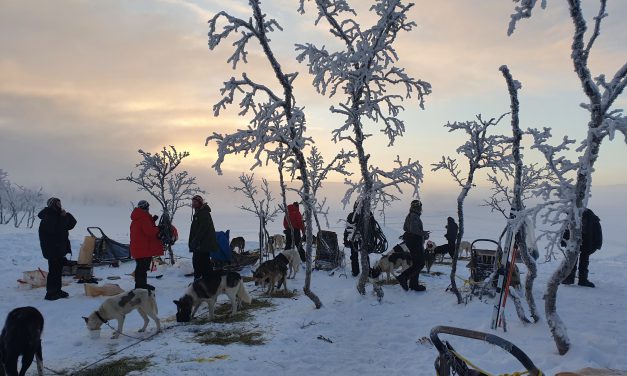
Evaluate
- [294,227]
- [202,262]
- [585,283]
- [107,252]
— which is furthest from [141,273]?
[585,283]

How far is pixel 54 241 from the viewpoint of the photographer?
9320 mm

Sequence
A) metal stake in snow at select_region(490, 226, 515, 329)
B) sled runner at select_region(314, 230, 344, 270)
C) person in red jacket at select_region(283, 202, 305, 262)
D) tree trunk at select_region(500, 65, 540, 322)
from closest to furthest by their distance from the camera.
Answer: tree trunk at select_region(500, 65, 540, 322)
metal stake in snow at select_region(490, 226, 515, 329)
sled runner at select_region(314, 230, 344, 270)
person in red jacket at select_region(283, 202, 305, 262)

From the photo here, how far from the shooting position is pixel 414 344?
6852 mm

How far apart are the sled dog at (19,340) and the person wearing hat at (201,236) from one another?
15.1ft

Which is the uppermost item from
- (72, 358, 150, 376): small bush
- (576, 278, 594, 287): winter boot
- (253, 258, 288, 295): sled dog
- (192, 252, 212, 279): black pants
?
(192, 252, 212, 279): black pants

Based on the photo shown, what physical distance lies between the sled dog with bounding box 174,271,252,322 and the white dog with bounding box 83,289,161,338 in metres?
0.63

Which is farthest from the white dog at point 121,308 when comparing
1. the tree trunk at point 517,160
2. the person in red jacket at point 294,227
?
the person in red jacket at point 294,227

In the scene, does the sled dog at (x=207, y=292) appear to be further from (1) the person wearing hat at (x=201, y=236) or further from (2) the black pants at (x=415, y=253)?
(2) the black pants at (x=415, y=253)

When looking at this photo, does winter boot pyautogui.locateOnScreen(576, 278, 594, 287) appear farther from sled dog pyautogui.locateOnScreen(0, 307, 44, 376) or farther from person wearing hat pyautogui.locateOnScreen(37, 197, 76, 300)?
person wearing hat pyautogui.locateOnScreen(37, 197, 76, 300)

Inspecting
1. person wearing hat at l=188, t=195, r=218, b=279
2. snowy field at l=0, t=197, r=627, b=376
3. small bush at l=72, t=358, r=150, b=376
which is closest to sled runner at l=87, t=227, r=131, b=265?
snowy field at l=0, t=197, r=627, b=376

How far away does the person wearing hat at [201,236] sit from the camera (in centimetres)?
971

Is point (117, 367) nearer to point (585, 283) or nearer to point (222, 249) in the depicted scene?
point (222, 249)

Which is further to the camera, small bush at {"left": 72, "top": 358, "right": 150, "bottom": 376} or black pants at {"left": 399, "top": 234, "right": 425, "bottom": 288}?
black pants at {"left": 399, "top": 234, "right": 425, "bottom": 288}

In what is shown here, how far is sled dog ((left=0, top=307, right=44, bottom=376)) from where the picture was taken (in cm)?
479
